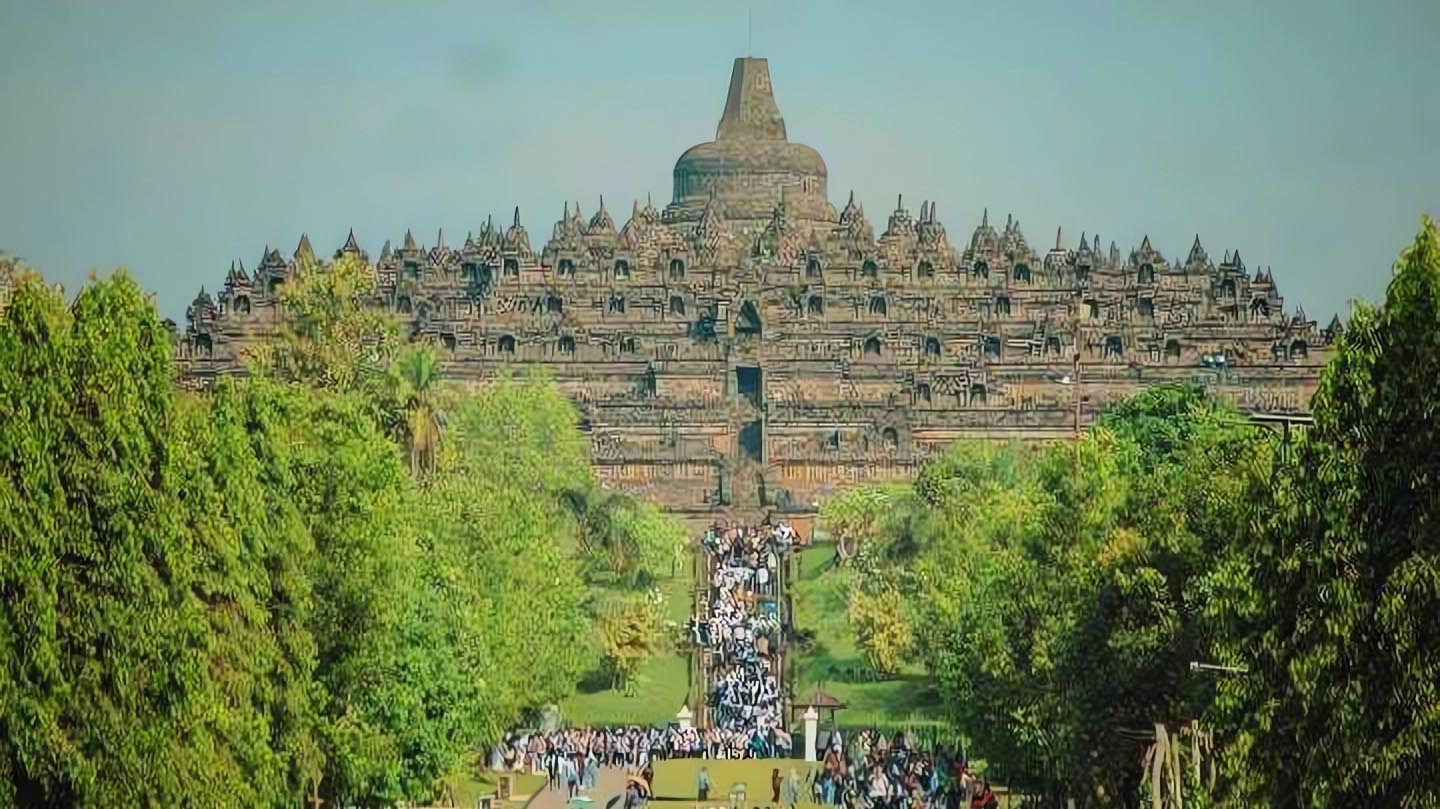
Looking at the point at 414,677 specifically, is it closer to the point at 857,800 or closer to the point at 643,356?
the point at 857,800

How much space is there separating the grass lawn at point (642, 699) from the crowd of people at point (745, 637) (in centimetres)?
88

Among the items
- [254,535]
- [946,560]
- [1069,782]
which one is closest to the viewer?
[254,535]

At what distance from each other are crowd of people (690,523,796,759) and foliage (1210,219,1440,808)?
3976cm

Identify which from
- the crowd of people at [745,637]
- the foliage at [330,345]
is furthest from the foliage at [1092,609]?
the crowd of people at [745,637]

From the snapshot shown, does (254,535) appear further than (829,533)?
No

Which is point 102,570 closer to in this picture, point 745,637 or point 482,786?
point 482,786

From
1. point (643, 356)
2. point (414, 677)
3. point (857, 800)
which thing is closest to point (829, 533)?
point (643, 356)

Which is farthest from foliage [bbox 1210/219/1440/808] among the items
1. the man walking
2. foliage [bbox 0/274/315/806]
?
the man walking

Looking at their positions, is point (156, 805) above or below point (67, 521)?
below

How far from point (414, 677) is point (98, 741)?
16.0 m

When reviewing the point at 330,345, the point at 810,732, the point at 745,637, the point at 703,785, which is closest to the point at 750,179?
the point at 745,637

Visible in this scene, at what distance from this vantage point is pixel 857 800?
222ft

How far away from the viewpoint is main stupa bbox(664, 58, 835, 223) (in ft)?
618

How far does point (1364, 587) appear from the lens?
128 ft
